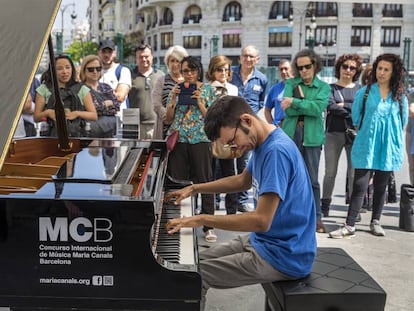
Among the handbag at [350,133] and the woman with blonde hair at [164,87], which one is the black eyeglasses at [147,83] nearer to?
the woman with blonde hair at [164,87]

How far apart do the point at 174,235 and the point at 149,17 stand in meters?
74.1

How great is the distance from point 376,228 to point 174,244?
356 cm

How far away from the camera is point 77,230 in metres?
2.10

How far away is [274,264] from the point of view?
2.70 m

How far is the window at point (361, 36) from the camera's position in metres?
58.4

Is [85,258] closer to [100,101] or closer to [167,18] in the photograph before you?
[100,101]

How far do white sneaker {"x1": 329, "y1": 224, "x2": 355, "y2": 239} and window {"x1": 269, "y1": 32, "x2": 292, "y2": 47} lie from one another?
186 feet

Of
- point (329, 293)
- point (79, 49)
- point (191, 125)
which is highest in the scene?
point (79, 49)

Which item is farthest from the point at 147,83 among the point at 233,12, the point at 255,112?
the point at 233,12

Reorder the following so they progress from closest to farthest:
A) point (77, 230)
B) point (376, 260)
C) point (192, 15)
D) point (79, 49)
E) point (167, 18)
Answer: point (77, 230)
point (376, 260)
point (192, 15)
point (167, 18)
point (79, 49)

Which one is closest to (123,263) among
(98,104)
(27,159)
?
(27,159)

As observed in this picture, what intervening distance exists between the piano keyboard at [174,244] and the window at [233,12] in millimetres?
60031

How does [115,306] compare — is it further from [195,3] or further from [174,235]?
[195,3]

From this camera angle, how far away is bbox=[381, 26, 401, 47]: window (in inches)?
2255
